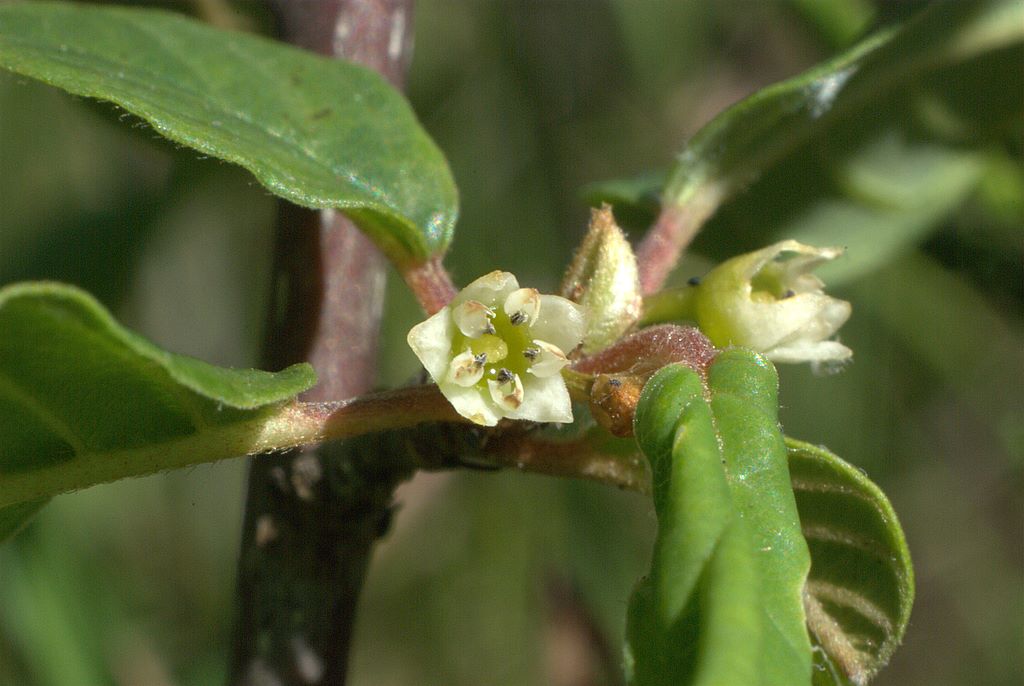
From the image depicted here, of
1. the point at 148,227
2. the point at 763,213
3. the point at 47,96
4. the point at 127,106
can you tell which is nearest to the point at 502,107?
the point at 148,227

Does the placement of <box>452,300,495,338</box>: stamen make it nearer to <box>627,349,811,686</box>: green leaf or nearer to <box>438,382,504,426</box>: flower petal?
<box>438,382,504,426</box>: flower petal

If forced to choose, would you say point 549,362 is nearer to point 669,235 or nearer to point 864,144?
point 669,235

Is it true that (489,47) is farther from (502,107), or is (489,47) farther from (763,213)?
(763,213)

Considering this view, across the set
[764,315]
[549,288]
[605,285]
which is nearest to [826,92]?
[764,315]

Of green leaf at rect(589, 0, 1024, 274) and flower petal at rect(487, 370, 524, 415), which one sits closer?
flower petal at rect(487, 370, 524, 415)

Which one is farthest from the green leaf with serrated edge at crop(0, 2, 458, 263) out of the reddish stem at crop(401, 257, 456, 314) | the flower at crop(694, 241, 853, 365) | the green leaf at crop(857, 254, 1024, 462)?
the green leaf at crop(857, 254, 1024, 462)

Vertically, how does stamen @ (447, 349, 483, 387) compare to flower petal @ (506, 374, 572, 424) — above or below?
above

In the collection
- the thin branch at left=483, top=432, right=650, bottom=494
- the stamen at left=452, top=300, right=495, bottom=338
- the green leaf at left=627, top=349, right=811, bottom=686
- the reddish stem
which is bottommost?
the thin branch at left=483, top=432, right=650, bottom=494

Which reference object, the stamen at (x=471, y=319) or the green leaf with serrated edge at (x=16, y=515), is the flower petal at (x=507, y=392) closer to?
the stamen at (x=471, y=319)
